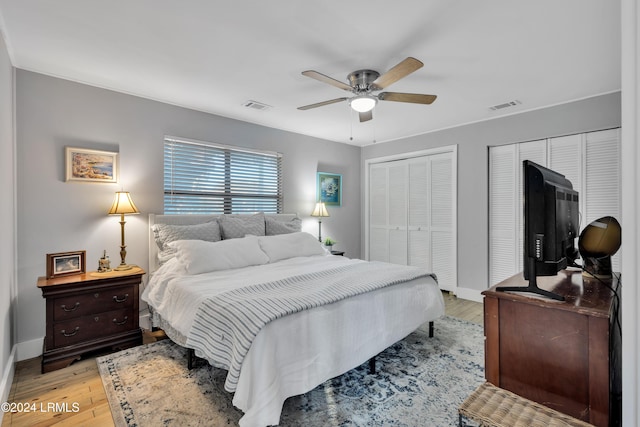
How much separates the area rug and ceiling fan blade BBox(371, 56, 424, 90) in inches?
84.9

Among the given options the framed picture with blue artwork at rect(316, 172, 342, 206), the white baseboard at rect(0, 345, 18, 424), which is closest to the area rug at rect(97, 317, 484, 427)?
the white baseboard at rect(0, 345, 18, 424)

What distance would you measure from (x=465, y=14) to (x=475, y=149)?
2.57 metres

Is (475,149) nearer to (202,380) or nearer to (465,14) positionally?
(465,14)

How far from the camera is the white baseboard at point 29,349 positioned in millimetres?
2564

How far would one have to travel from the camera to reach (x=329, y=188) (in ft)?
16.7

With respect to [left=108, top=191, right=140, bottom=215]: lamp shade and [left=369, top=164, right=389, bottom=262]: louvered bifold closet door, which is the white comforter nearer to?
[left=108, top=191, right=140, bottom=215]: lamp shade

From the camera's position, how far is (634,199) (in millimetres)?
618

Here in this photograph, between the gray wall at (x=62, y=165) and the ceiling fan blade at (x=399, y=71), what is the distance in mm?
2240

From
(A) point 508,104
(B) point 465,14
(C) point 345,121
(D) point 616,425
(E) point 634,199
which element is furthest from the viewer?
(C) point 345,121

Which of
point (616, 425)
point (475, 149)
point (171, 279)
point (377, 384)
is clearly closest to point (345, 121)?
point (475, 149)

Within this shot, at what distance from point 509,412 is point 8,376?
305 centimetres

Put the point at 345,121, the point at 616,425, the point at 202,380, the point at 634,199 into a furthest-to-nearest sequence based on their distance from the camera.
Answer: the point at 345,121 < the point at 202,380 < the point at 616,425 < the point at 634,199

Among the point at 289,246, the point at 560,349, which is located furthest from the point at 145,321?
the point at 560,349

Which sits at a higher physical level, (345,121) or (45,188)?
(345,121)
